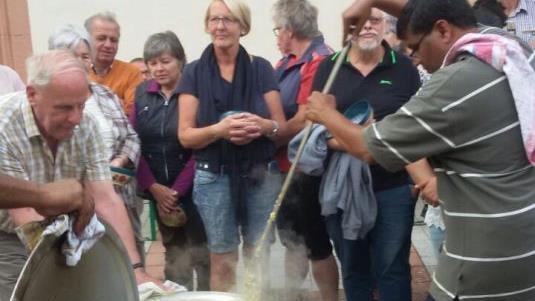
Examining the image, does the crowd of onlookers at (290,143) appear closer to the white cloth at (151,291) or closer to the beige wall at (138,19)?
the white cloth at (151,291)

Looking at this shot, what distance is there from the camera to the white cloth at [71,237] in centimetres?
218

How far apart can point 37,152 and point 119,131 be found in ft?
4.10

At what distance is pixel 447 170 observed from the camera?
2574 mm

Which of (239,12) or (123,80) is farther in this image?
(123,80)

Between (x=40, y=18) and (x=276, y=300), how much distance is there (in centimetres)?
471

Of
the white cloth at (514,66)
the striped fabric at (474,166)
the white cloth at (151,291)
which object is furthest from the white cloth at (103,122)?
the white cloth at (514,66)

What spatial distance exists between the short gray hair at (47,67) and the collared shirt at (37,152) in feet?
0.44

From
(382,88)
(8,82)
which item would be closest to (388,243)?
(382,88)

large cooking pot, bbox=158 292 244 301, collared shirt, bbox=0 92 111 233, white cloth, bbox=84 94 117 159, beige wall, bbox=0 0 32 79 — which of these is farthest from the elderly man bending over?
beige wall, bbox=0 0 32 79

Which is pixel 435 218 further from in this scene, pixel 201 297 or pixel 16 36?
pixel 16 36

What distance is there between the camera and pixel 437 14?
2.55 m

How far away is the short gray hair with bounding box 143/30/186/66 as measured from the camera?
14.3 feet

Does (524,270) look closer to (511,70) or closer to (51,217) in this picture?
(511,70)

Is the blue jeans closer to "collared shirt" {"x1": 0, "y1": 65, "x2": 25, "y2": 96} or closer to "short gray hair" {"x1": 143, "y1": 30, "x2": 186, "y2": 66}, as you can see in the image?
"short gray hair" {"x1": 143, "y1": 30, "x2": 186, "y2": 66}
